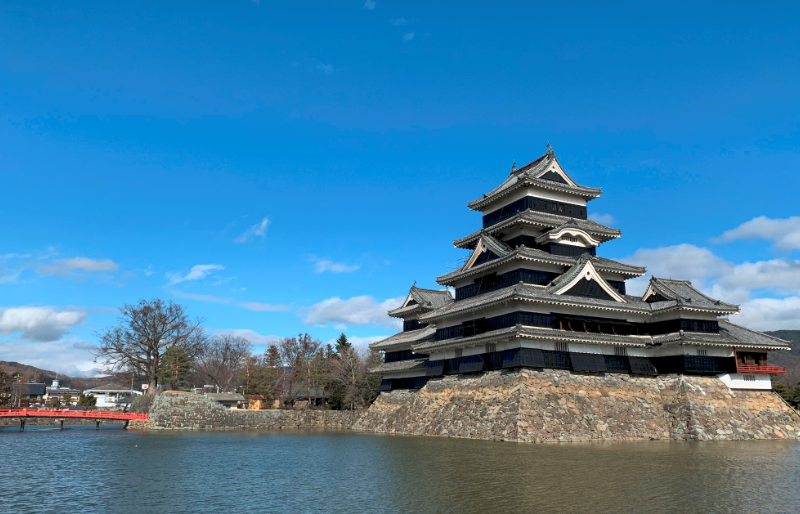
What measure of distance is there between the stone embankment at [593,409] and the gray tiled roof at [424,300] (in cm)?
1315

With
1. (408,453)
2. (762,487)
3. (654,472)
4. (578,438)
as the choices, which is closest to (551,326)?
(578,438)

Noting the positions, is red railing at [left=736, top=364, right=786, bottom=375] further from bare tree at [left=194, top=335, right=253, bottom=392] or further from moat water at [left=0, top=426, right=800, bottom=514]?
bare tree at [left=194, top=335, right=253, bottom=392]

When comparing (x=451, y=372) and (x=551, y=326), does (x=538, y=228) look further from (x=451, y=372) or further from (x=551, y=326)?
(x=451, y=372)

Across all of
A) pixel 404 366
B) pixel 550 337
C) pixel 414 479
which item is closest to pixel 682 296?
pixel 550 337

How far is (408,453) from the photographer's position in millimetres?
29000

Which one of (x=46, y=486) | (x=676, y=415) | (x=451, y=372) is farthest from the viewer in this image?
(x=451, y=372)

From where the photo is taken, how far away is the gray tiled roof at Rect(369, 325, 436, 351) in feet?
172

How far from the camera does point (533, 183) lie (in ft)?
142

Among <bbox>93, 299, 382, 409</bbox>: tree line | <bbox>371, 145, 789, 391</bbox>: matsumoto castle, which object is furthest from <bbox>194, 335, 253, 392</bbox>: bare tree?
<bbox>371, 145, 789, 391</bbox>: matsumoto castle

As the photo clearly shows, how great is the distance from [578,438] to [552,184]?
1970cm

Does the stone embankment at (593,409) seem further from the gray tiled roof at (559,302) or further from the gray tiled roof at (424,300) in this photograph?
the gray tiled roof at (424,300)

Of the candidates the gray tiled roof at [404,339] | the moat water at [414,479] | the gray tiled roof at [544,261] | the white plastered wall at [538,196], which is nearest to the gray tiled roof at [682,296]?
the gray tiled roof at [544,261]

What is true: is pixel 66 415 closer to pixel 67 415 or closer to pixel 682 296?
pixel 67 415

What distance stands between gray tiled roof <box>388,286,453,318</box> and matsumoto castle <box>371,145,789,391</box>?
9.46 metres
